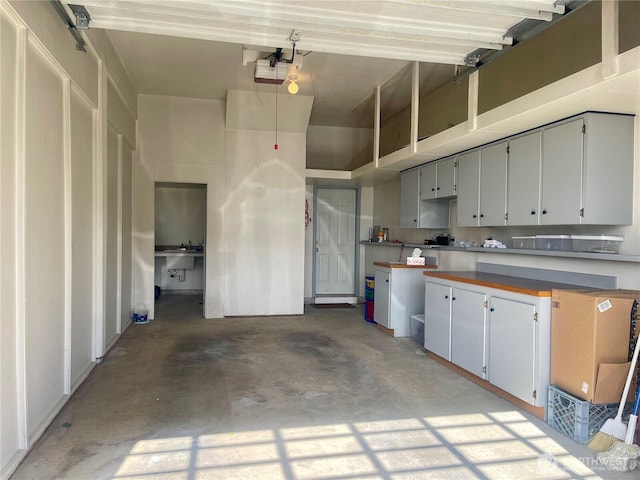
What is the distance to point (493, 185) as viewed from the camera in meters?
4.29

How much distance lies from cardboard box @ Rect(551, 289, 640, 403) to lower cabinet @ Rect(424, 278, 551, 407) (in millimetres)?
233

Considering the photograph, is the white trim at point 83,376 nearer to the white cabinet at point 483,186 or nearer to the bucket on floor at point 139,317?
the bucket on floor at point 139,317

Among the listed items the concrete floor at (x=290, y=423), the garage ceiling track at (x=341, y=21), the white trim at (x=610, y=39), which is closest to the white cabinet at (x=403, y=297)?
the concrete floor at (x=290, y=423)

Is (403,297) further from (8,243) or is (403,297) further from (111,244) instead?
(8,243)

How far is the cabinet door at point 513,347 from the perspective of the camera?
3098 millimetres

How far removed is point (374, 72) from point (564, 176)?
2.88 m

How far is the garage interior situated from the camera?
2441 millimetres

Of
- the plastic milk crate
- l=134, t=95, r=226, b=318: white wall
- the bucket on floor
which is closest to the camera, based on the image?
the plastic milk crate

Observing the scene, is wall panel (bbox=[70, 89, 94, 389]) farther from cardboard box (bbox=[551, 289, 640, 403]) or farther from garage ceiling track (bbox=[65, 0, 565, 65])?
cardboard box (bbox=[551, 289, 640, 403])

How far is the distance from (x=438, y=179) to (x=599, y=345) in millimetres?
3090

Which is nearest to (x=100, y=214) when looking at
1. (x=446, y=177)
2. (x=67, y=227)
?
(x=67, y=227)

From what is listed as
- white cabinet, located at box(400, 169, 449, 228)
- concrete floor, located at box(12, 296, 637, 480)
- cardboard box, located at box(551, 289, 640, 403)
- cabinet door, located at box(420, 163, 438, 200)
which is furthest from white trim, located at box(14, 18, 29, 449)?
A: white cabinet, located at box(400, 169, 449, 228)

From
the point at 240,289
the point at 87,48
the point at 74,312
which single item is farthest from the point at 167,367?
the point at 87,48

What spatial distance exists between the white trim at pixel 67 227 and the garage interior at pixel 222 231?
0.8 inches
